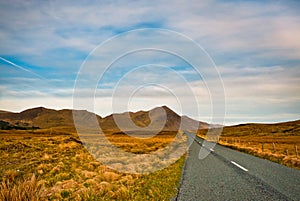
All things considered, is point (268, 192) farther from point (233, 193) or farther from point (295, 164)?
point (295, 164)

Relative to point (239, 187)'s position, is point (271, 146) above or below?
above

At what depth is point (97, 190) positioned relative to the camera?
10.1 meters

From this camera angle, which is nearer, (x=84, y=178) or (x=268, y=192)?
(x=268, y=192)

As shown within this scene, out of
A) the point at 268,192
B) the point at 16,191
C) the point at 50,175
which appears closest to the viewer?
the point at 16,191

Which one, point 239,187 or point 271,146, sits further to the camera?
point 271,146

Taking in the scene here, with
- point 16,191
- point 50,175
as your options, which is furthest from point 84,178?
point 16,191

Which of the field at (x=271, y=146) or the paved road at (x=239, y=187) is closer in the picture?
the paved road at (x=239, y=187)

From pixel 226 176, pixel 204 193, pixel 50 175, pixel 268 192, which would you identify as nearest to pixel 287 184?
pixel 268 192

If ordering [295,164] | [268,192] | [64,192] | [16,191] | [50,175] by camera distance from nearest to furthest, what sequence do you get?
[16,191] < [268,192] < [64,192] < [50,175] < [295,164]

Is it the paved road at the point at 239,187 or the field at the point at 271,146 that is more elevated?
the field at the point at 271,146

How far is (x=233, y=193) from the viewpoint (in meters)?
8.41

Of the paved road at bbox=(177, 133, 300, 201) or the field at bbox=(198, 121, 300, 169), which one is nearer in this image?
the paved road at bbox=(177, 133, 300, 201)

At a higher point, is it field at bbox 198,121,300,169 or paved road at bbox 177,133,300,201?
field at bbox 198,121,300,169

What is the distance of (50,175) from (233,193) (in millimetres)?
9754
